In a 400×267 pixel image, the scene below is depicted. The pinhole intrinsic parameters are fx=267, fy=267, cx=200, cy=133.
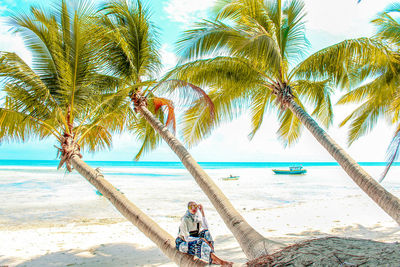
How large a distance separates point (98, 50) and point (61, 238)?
580 centimetres

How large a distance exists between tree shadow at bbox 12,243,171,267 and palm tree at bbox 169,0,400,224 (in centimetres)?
289

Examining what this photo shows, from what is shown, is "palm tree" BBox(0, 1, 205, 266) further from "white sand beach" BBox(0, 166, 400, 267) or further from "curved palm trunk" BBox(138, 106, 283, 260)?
"white sand beach" BBox(0, 166, 400, 267)

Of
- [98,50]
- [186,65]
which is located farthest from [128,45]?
[186,65]

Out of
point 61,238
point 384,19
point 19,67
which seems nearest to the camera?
point 19,67

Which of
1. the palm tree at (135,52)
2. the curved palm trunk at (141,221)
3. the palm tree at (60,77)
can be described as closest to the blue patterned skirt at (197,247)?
the curved palm trunk at (141,221)

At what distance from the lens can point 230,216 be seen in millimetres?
4098

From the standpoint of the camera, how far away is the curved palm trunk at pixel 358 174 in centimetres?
420

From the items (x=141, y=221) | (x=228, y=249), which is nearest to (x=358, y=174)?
(x=228, y=249)

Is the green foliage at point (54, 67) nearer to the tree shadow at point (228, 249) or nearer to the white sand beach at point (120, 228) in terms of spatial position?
the white sand beach at point (120, 228)

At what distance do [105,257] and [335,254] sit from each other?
5.28 metres

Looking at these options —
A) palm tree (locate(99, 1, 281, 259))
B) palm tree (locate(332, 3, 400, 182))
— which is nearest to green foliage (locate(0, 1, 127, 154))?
palm tree (locate(99, 1, 281, 259))

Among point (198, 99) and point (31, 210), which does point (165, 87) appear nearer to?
point (198, 99)

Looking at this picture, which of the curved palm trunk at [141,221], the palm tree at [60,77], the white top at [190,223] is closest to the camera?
the curved palm trunk at [141,221]

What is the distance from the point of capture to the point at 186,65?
552 centimetres
